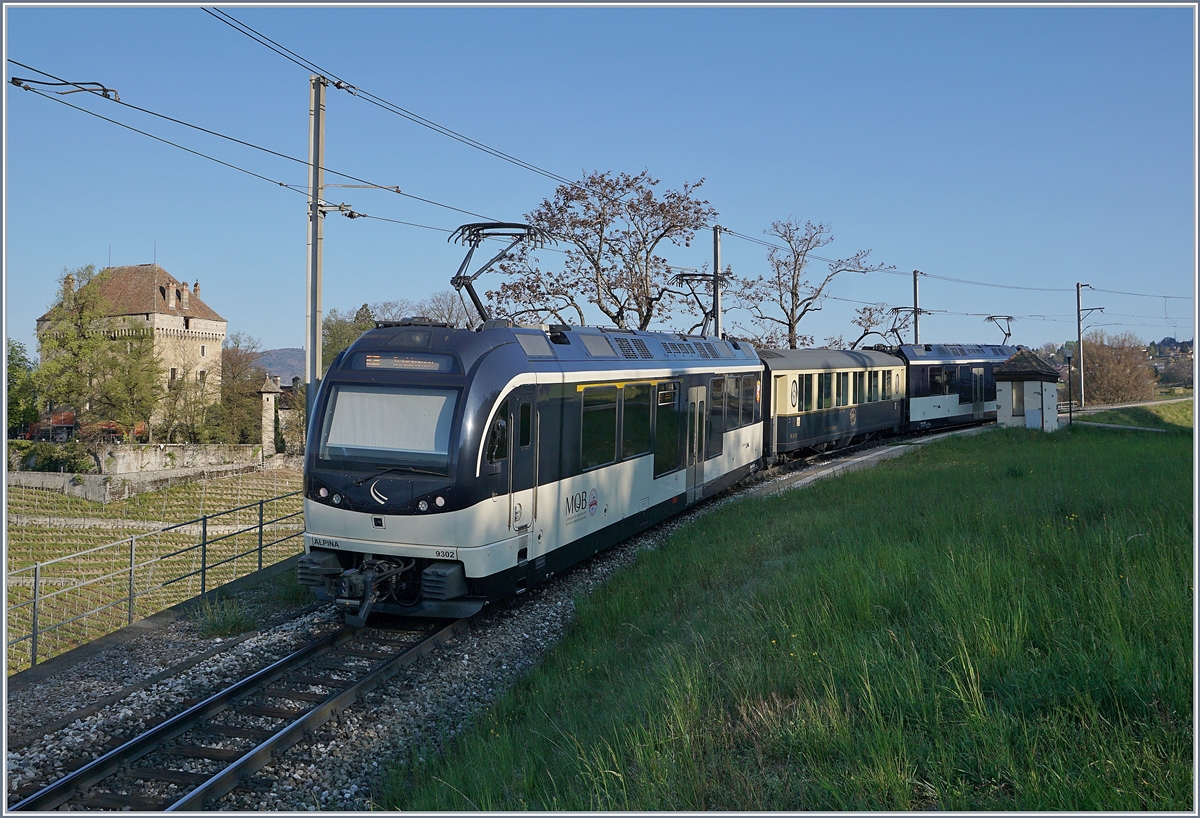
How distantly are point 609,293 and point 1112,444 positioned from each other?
15459 mm

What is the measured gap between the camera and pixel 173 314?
268ft

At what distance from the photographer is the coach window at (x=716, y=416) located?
52.2ft

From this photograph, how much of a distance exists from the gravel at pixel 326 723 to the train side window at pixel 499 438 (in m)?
1.93

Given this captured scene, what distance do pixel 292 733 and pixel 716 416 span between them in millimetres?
11048

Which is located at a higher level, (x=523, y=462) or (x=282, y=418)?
(x=282, y=418)

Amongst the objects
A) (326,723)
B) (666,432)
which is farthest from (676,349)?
(326,723)

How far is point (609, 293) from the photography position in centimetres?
2930

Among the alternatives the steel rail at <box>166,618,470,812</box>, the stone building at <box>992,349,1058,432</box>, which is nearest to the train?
the steel rail at <box>166,618,470,812</box>

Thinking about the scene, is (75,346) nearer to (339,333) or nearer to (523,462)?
(339,333)

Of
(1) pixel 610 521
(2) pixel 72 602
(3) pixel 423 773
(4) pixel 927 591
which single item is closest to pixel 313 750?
(3) pixel 423 773

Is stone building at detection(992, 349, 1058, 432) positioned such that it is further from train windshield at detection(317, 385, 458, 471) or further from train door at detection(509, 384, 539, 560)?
train windshield at detection(317, 385, 458, 471)

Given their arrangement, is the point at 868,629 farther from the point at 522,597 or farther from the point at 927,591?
the point at 522,597

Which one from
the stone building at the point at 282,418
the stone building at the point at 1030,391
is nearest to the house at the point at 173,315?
the stone building at the point at 282,418

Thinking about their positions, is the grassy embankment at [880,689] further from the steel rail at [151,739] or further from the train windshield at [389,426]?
the train windshield at [389,426]
